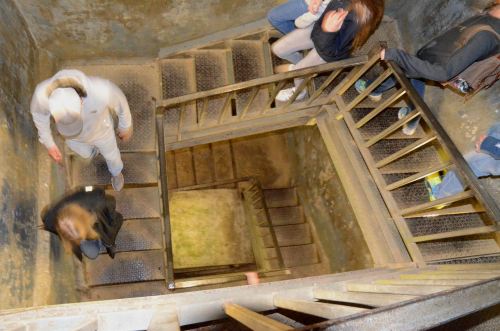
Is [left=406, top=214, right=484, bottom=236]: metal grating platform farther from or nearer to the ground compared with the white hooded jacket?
nearer to the ground

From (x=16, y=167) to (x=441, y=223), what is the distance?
14.1ft

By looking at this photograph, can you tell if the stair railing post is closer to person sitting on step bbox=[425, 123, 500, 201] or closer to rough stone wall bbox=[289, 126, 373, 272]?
person sitting on step bbox=[425, 123, 500, 201]

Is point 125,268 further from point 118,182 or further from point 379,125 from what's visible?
point 379,125

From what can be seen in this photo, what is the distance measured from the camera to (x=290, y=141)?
8.09m

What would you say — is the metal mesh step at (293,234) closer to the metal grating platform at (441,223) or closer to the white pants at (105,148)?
the metal grating platform at (441,223)

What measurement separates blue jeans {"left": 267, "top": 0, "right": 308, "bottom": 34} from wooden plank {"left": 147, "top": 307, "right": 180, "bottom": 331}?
9.73ft

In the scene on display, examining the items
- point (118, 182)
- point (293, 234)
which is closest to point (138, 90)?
point (118, 182)

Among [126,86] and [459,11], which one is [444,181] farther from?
[126,86]

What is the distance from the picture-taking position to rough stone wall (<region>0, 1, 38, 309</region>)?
2.95 m

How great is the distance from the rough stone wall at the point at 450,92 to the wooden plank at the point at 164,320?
11.2 feet

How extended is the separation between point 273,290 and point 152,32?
3.43 meters

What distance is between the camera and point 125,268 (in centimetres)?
432

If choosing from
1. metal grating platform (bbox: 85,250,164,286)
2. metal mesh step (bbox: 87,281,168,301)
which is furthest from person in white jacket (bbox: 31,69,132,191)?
metal mesh step (bbox: 87,281,168,301)

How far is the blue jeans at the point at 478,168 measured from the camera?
10.5 feet
